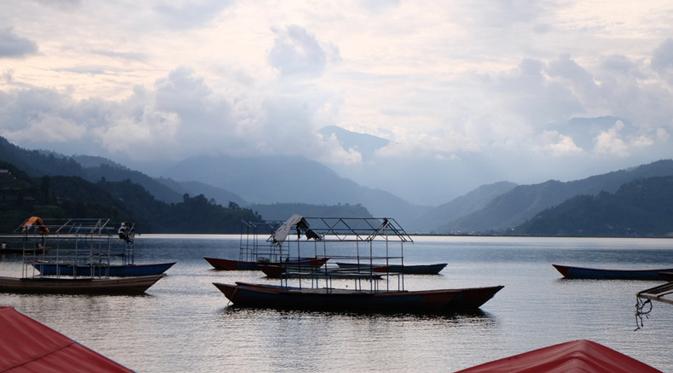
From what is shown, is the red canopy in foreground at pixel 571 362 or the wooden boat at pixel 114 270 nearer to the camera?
the red canopy in foreground at pixel 571 362

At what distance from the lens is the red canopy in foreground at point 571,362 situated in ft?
40.2

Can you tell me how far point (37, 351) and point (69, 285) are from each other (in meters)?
53.6

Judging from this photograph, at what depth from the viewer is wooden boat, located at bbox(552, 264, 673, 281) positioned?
93000 mm

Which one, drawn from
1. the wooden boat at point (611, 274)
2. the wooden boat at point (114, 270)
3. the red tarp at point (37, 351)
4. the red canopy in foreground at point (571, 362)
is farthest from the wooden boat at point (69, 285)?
the red canopy in foreground at point (571, 362)

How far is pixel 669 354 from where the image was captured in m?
41.8

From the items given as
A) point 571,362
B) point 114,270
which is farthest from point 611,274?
point 571,362

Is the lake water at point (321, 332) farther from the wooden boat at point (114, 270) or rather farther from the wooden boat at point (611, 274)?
the wooden boat at point (611, 274)

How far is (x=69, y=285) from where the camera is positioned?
64.1 metres

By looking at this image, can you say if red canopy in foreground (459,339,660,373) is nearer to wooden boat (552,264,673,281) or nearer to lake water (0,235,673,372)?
lake water (0,235,673,372)

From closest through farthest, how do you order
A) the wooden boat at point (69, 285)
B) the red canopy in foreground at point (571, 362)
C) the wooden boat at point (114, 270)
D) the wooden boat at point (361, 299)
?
1. the red canopy in foreground at point (571, 362)
2. the wooden boat at point (361, 299)
3. the wooden boat at point (69, 285)
4. the wooden boat at point (114, 270)

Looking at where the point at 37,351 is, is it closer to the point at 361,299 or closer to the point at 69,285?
the point at 361,299

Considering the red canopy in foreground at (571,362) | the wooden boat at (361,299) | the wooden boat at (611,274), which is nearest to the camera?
the red canopy in foreground at (571,362)

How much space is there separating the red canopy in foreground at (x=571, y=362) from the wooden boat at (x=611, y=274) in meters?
82.9

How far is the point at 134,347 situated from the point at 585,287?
185 ft
